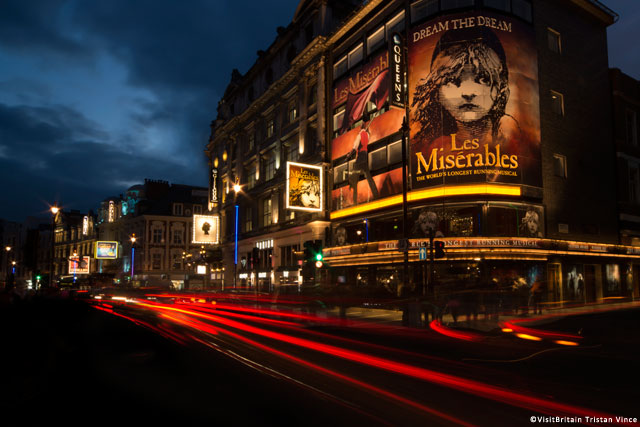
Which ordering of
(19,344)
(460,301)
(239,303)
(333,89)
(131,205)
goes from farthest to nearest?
(131,205) → (333,89) → (239,303) → (460,301) → (19,344)

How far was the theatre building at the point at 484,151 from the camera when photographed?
997 inches

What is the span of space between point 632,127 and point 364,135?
20.9m

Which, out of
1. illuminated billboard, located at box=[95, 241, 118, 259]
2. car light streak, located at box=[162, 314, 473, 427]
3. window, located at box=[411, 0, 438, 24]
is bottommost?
car light streak, located at box=[162, 314, 473, 427]

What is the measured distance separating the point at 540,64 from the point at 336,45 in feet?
51.5

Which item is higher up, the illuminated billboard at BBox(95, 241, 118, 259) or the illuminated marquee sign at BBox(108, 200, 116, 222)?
the illuminated marquee sign at BBox(108, 200, 116, 222)

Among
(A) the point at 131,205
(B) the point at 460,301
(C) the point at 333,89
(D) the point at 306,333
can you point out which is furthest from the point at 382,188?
(A) the point at 131,205

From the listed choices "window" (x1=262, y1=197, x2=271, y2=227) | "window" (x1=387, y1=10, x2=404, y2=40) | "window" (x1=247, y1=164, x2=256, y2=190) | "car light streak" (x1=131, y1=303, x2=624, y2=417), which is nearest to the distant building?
"window" (x1=247, y1=164, x2=256, y2=190)

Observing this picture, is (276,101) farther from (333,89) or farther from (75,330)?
(75,330)

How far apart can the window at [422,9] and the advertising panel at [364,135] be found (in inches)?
116

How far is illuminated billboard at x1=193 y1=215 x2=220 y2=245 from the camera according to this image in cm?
5347

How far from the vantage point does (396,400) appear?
21.8ft

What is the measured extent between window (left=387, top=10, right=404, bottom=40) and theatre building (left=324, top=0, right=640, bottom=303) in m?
0.09

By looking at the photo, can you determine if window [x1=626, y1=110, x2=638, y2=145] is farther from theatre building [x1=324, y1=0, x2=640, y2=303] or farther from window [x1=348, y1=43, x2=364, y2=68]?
window [x1=348, y1=43, x2=364, y2=68]

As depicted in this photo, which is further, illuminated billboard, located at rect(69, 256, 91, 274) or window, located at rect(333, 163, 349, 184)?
illuminated billboard, located at rect(69, 256, 91, 274)
